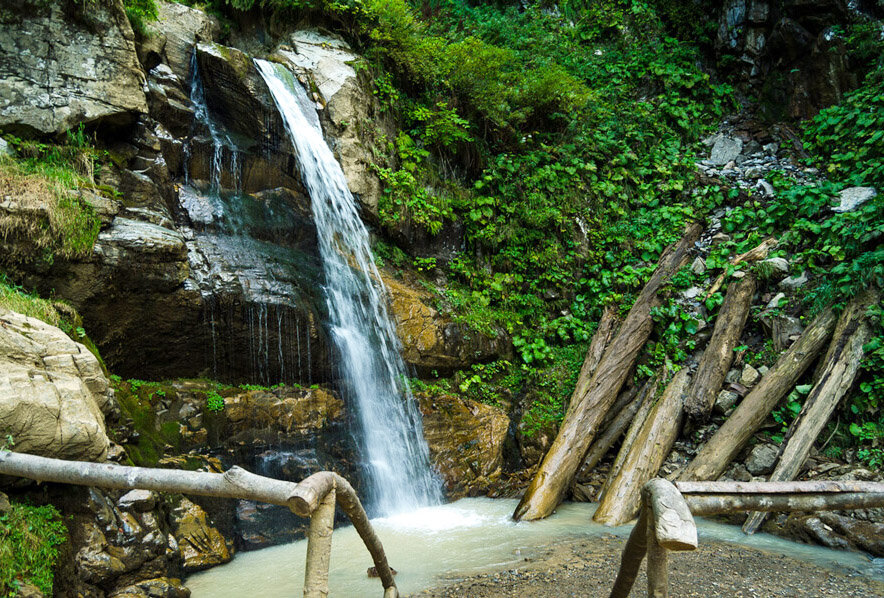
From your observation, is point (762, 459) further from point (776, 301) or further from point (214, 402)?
point (214, 402)

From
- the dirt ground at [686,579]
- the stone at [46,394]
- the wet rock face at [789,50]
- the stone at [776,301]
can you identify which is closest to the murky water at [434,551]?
the dirt ground at [686,579]

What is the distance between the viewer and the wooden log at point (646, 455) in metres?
5.50

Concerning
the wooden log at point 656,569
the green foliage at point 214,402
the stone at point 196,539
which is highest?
the green foliage at point 214,402

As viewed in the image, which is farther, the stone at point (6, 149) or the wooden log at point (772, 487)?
the stone at point (6, 149)

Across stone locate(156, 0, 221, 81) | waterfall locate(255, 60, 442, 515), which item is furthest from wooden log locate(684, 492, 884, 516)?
stone locate(156, 0, 221, 81)

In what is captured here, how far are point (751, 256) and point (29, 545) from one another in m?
8.78

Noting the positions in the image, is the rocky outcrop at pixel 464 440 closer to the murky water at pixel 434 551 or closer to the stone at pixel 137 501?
the murky water at pixel 434 551

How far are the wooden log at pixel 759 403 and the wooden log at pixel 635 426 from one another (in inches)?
29.5

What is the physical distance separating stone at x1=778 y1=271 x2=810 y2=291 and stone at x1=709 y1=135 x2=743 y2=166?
161 inches

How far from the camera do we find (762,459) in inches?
228

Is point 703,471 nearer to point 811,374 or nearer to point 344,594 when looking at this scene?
point 811,374

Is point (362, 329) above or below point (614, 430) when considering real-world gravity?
above

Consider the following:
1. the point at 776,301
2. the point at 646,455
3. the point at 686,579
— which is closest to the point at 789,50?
the point at 776,301

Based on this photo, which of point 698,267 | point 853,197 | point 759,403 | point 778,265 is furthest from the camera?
point 698,267
